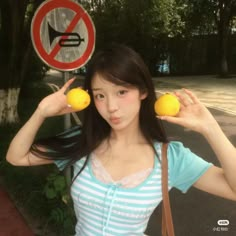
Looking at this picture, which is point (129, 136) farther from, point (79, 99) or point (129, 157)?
point (79, 99)

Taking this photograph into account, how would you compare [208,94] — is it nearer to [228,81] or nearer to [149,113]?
[228,81]

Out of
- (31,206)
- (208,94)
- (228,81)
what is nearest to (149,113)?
(31,206)

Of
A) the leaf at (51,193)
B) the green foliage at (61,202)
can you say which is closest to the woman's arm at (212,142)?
the green foliage at (61,202)

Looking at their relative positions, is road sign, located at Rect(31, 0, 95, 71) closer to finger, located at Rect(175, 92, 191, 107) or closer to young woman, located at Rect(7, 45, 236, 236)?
young woman, located at Rect(7, 45, 236, 236)

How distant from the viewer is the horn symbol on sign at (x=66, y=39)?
12.5ft

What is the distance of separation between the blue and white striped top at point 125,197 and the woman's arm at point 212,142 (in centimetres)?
6

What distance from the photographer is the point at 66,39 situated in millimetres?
3908

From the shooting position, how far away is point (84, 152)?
188 cm

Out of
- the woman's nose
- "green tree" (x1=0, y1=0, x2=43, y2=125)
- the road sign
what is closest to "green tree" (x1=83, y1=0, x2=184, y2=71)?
"green tree" (x1=0, y1=0, x2=43, y2=125)

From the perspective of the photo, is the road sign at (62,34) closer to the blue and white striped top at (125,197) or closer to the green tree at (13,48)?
the blue and white striped top at (125,197)

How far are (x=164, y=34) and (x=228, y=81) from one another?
429 centimetres

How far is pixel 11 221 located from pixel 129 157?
2893mm

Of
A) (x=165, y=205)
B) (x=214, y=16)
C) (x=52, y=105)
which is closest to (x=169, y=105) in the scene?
(x=165, y=205)

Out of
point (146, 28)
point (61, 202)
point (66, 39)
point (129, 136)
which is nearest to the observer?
point (129, 136)
